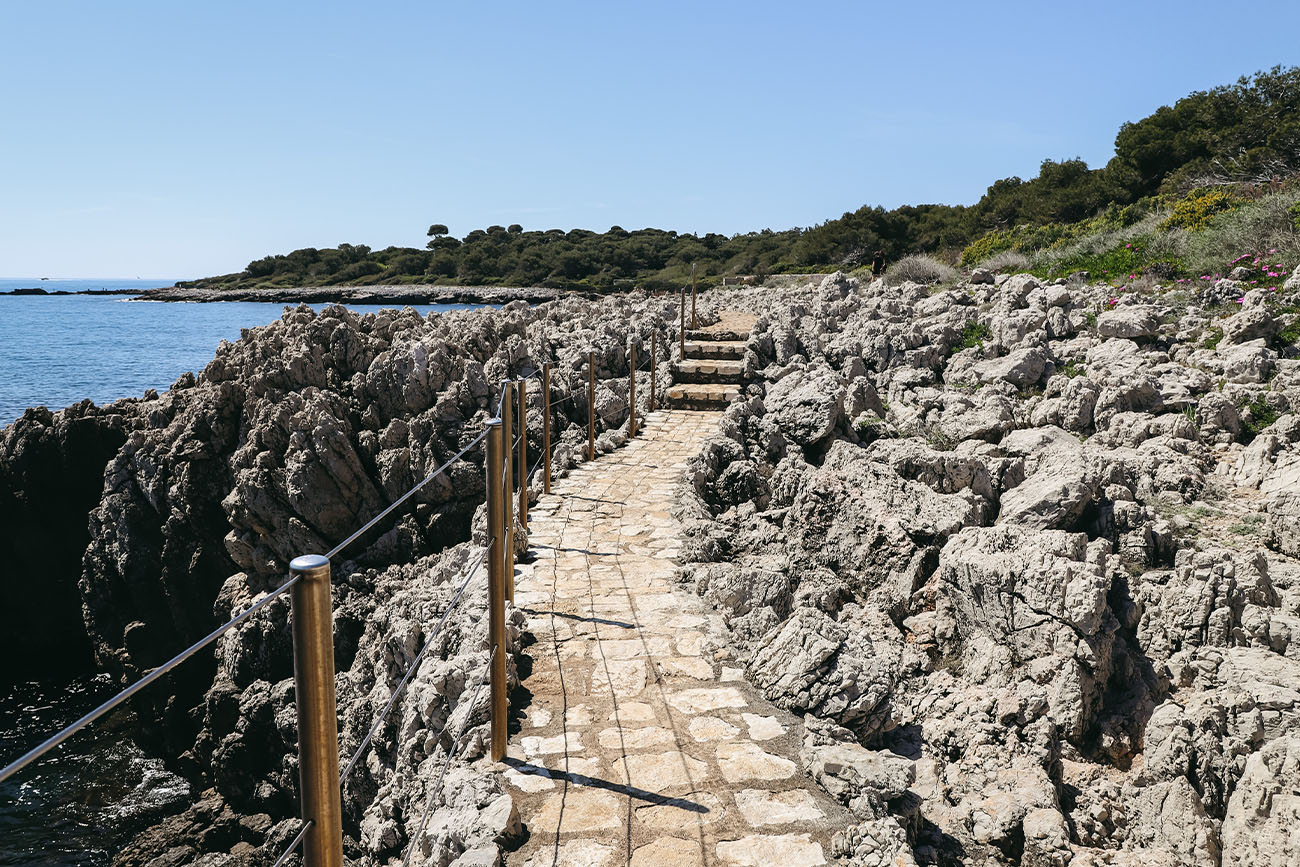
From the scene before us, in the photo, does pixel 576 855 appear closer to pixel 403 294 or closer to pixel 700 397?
pixel 700 397

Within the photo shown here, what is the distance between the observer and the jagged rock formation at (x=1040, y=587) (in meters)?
3.57

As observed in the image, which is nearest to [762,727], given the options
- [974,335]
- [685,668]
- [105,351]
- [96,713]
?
[685,668]

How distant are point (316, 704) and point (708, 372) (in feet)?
43.4

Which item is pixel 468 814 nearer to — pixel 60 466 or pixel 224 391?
pixel 224 391

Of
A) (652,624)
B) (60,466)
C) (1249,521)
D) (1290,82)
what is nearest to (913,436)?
(1249,521)

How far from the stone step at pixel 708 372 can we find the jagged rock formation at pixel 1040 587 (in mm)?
4477

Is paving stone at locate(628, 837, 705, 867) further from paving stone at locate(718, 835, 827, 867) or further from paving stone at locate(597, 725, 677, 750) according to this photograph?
paving stone at locate(597, 725, 677, 750)

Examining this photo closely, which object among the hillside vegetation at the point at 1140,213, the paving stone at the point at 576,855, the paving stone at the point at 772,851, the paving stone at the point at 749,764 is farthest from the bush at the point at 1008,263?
the paving stone at the point at 576,855

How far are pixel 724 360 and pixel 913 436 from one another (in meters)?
7.24

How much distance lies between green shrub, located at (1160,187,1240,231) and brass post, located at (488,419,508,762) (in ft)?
54.0

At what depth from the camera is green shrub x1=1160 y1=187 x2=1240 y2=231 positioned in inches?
622

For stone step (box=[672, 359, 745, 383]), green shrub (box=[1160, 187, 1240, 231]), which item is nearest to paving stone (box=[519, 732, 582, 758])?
stone step (box=[672, 359, 745, 383])

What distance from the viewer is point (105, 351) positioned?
186ft

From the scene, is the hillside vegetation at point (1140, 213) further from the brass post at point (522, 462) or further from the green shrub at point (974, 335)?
the brass post at point (522, 462)
